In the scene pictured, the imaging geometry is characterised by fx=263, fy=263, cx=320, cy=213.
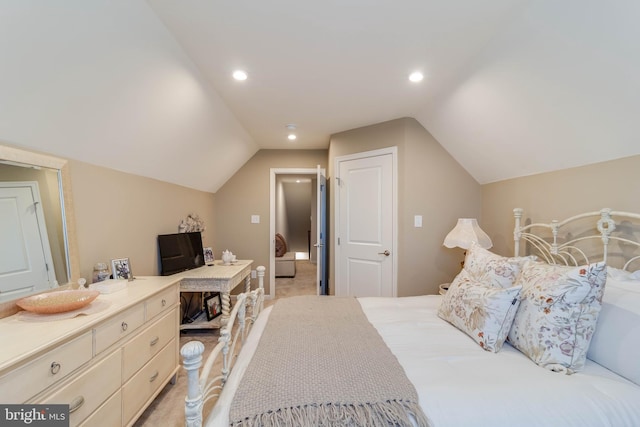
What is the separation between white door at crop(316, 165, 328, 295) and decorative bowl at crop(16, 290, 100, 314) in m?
2.36

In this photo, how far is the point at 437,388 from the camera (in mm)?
996

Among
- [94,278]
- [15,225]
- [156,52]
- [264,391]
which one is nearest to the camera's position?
[264,391]

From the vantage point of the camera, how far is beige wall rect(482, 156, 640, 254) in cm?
154

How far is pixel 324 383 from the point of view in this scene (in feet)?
3.29

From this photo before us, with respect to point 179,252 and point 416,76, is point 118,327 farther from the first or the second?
point 416,76

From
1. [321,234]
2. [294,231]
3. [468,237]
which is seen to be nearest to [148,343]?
[321,234]

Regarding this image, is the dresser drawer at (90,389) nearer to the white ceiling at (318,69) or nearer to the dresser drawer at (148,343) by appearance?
the dresser drawer at (148,343)

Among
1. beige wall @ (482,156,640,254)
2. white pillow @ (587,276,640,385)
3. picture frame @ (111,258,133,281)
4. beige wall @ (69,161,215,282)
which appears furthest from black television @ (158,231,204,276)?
beige wall @ (482,156,640,254)

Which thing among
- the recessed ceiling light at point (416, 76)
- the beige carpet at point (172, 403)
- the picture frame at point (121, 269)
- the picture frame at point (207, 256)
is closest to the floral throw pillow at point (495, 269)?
the recessed ceiling light at point (416, 76)

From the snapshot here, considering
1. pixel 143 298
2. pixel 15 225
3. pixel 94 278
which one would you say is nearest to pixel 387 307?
pixel 143 298

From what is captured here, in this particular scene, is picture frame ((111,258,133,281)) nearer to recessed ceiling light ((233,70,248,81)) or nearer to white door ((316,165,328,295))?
recessed ceiling light ((233,70,248,81))

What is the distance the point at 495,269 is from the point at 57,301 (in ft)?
7.87

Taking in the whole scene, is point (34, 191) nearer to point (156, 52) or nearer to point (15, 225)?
point (15, 225)

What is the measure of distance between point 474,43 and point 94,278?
9.51 feet
